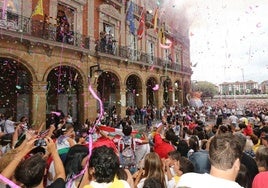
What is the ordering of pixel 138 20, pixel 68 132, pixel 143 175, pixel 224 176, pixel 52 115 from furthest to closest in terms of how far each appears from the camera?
pixel 138 20 < pixel 52 115 < pixel 68 132 < pixel 143 175 < pixel 224 176

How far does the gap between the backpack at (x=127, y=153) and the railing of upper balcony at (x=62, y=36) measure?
806 centimetres

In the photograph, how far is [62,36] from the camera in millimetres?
12219

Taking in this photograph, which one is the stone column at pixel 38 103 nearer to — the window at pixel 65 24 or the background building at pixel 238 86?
the window at pixel 65 24

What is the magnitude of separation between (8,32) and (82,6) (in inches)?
206

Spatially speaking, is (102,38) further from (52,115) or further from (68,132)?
(68,132)

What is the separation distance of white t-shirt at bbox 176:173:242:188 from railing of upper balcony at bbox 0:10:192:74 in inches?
416

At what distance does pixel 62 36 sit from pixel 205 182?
12014 mm

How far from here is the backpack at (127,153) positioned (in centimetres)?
450

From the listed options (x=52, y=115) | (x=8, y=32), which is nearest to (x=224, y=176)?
(x=8, y=32)

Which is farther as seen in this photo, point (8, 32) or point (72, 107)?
point (72, 107)

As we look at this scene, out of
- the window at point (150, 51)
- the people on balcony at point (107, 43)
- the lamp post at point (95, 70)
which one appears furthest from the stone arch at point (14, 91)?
the window at point (150, 51)

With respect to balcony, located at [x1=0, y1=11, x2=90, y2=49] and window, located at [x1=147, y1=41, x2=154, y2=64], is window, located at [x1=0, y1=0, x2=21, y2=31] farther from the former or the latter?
window, located at [x1=147, y1=41, x2=154, y2=64]

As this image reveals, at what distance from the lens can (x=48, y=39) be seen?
37.2 feet

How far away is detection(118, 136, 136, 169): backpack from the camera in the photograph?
4500 mm
